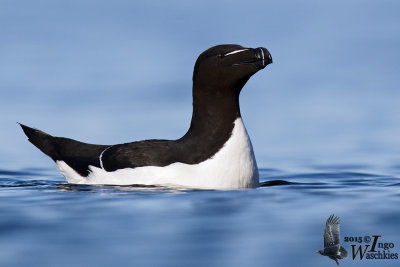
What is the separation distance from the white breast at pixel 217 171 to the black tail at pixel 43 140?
188 centimetres


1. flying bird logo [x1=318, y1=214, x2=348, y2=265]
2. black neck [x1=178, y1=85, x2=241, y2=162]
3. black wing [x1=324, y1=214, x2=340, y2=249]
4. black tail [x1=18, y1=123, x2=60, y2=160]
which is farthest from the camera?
black tail [x1=18, y1=123, x2=60, y2=160]

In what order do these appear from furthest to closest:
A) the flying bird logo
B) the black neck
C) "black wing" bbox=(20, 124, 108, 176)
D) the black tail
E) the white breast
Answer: the black tail, "black wing" bbox=(20, 124, 108, 176), the black neck, the white breast, the flying bird logo

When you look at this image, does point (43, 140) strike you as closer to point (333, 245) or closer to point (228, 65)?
point (228, 65)

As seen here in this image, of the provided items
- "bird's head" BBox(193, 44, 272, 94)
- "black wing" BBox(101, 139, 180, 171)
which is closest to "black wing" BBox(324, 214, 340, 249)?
"bird's head" BBox(193, 44, 272, 94)

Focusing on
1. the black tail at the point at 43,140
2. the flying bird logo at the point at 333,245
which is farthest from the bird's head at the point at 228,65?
the flying bird logo at the point at 333,245

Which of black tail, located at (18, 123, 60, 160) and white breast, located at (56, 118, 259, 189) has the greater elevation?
black tail, located at (18, 123, 60, 160)

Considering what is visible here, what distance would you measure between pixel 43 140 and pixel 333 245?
5.94 m

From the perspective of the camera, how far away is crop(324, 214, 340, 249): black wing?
6266mm

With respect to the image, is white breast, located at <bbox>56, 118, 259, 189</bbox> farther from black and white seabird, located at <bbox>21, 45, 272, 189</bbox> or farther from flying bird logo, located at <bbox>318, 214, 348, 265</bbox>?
flying bird logo, located at <bbox>318, 214, 348, 265</bbox>

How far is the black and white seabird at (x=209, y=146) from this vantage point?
29.8 feet

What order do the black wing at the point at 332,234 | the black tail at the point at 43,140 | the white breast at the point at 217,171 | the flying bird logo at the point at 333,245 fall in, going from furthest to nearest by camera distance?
the black tail at the point at 43,140 → the white breast at the point at 217,171 → the black wing at the point at 332,234 → the flying bird logo at the point at 333,245

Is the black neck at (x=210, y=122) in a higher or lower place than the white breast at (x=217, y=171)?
higher

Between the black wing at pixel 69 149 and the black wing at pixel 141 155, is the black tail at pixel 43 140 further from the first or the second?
the black wing at pixel 141 155

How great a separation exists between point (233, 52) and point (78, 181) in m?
2.56
